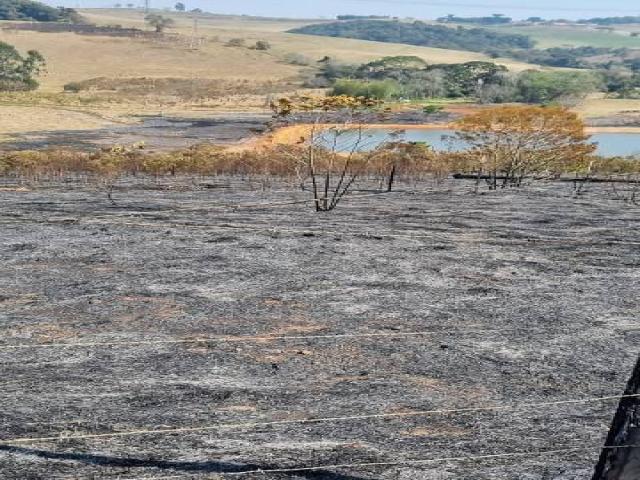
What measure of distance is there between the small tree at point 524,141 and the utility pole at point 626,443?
25.8m

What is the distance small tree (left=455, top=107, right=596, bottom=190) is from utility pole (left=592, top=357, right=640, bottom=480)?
25.8 m

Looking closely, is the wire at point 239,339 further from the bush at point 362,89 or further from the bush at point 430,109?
the bush at point 362,89

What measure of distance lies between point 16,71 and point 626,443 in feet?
284

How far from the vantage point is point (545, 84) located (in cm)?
9838

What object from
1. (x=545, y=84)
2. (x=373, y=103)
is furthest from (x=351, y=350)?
(x=545, y=84)

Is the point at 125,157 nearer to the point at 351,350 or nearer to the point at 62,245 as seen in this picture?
the point at 62,245

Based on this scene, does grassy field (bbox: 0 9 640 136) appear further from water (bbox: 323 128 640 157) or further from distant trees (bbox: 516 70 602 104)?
distant trees (bbox: 516 70 602 104)

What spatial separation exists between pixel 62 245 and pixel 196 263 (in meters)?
3.16

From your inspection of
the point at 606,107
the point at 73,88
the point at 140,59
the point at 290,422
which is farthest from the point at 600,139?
the point at 140,59

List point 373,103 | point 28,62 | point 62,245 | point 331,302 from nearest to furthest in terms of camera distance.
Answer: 1. point 331,302
2. point 62,245
3. point 373,103
4. point 28,62

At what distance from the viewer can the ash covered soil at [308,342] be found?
7.68 meters

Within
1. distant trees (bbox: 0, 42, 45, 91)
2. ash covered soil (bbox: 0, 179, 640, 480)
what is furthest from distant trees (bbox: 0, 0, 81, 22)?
ash covered soil (bbox: 0, 179, 640, 480)

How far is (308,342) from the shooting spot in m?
10.8

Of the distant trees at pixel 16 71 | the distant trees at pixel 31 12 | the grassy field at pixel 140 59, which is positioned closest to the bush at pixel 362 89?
the grassy field at pixel 140 59
